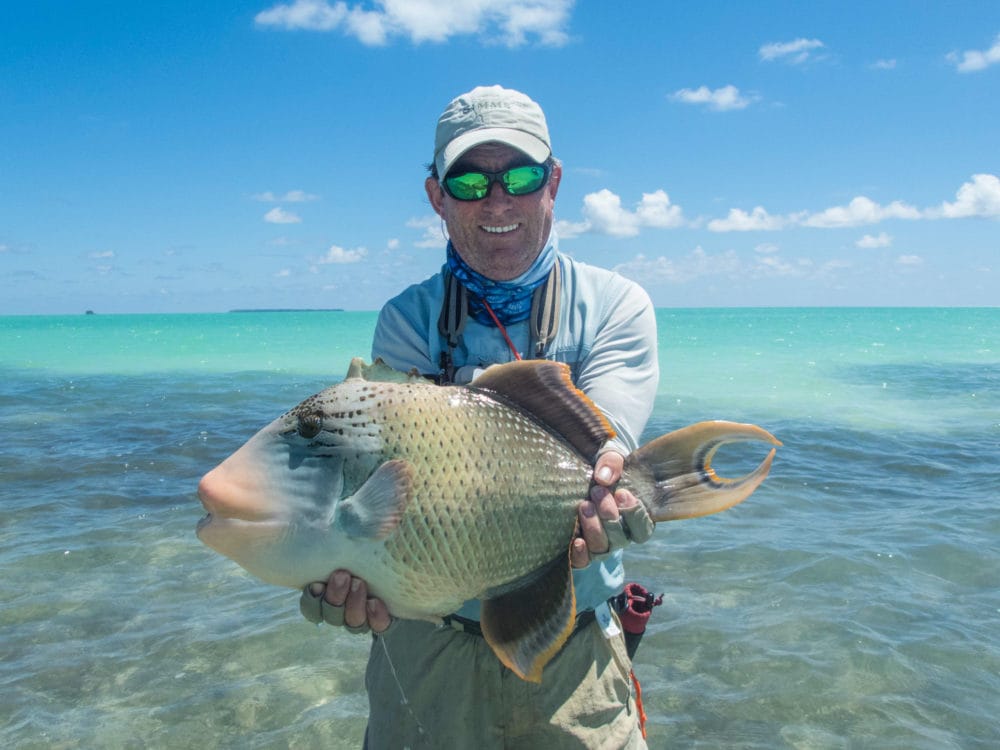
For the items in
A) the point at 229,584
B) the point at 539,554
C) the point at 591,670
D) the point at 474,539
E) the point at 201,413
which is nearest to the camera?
the point at 474,539

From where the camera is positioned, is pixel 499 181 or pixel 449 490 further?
pixel 499 181

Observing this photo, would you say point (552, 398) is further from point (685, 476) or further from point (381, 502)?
point (381, 502)

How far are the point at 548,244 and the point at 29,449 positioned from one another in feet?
41.7

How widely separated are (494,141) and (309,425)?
129 centimetres

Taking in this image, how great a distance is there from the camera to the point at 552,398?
239 centimetres

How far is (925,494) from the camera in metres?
9.84

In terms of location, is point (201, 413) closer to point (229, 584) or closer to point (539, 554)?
point (229, 584)

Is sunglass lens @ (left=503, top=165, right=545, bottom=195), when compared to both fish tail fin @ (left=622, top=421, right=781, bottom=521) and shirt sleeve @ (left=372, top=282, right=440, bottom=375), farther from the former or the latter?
fish tail fin @ (left=622, top=421, right=781, bottom=521)

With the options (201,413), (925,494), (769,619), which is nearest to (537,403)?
(769,619)

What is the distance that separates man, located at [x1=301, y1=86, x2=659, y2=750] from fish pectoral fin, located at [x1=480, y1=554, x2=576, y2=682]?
42cm

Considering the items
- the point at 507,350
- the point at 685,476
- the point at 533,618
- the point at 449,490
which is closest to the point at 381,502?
the point at 449,490

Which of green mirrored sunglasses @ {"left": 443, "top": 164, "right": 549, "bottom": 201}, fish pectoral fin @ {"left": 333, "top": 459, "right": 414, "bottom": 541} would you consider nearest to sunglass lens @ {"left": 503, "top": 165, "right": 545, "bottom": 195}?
green mirrored sunglasses @ {"left": 443, "top": 164, "right": 549, "bottom": 201}

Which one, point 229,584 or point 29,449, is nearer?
point 229,584

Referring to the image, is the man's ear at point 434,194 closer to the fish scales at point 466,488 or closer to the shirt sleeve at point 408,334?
the shirt sleeve at point 408,334
